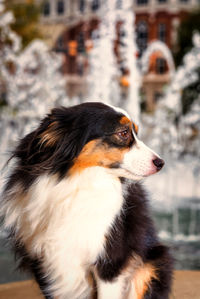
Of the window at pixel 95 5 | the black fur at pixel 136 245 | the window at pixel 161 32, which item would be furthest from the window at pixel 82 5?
the black fur at pixel 136 245

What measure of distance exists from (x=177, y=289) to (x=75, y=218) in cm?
122

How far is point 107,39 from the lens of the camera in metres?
9.45

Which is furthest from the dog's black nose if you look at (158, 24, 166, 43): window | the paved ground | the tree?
(158, 24, 166, 43): window

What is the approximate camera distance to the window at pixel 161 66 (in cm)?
3484

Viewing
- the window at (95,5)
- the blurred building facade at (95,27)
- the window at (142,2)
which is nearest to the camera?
the window at (95,5)

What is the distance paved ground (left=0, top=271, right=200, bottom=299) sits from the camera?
3082mm

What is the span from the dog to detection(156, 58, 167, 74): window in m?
33.3

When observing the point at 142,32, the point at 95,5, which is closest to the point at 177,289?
the point at 95,5

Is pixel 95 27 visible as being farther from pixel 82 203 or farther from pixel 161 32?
pixel 82 203

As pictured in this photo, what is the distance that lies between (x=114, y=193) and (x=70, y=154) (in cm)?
36

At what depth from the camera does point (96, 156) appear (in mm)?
2443

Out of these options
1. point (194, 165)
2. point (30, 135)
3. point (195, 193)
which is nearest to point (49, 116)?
point (30, 135)

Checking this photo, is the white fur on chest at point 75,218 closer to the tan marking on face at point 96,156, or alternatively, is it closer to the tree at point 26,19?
the tan marking on face at point 96,156

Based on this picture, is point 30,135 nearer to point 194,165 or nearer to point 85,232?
point 85,232
